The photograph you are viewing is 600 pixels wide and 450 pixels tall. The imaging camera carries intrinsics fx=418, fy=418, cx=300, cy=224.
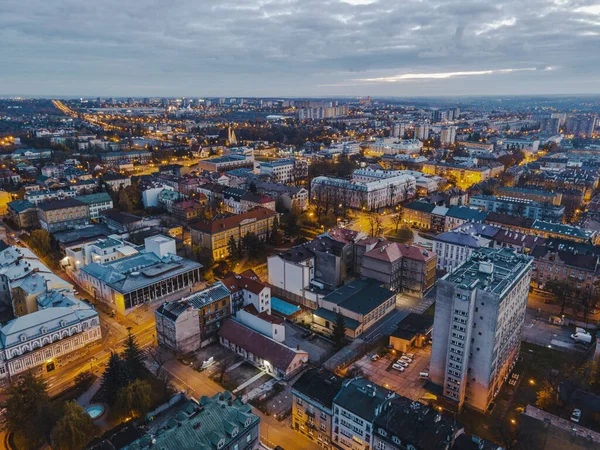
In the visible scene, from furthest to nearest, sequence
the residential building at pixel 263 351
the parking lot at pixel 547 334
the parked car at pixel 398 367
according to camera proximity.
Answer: the parking lot at pixel 547 334, the parked car at pixel 398 367, the residential building at pixel 263 351

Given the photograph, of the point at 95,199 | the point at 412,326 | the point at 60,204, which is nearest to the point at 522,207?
the point at 412,326

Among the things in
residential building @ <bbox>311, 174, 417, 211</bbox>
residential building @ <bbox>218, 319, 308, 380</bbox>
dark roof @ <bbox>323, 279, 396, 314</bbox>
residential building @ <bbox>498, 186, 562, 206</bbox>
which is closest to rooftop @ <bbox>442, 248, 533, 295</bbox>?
dark roof @ <bbox>323, 279, 396, 314</bbox>

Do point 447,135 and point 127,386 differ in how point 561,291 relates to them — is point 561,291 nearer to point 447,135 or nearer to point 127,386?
point 127,386

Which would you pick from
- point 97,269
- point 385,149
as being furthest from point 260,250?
point 385,149

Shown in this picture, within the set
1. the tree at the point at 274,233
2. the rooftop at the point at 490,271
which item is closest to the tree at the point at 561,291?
the rooftop at the point at 490,271

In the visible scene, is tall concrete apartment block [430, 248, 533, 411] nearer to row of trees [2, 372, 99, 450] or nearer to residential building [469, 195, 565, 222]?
row of trees [2, 372, 99, 450]

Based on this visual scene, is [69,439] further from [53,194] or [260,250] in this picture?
[53,194]

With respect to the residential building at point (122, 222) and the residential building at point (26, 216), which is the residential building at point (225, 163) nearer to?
the residential building at point (122, 222)
